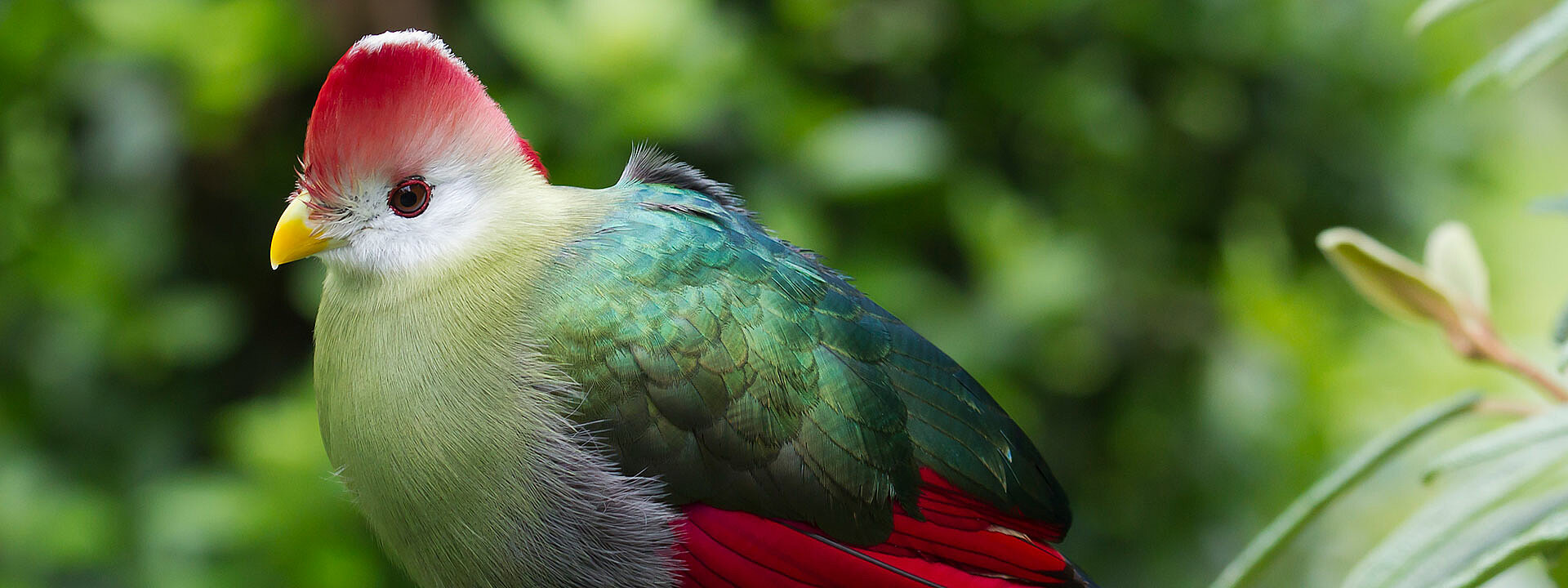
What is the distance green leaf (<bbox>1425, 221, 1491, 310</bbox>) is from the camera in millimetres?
1461

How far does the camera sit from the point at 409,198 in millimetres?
1313

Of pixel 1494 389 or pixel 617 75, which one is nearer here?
pixel 617 75

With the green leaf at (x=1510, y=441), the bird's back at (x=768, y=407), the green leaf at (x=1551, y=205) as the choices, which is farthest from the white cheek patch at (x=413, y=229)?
the green leaf at (x=1551, y=205)

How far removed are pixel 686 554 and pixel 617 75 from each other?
1.16 m

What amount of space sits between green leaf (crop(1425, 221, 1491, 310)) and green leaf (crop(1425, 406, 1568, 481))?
Answer: 33 centimetres

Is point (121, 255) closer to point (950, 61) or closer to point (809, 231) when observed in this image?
point (809, 231)

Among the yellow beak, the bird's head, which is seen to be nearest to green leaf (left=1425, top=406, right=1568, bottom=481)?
the bird's head

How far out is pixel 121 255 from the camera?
233cm

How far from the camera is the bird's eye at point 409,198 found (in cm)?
131

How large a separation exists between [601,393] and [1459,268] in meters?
1.01

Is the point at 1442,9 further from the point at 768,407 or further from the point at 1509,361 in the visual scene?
the point at 768,407

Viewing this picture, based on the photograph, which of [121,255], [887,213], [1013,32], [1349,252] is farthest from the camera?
[1013,32]

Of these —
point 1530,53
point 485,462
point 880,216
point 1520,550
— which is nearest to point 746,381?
point 485,462

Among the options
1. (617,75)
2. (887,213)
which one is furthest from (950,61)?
(617,75)
